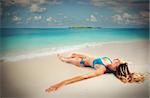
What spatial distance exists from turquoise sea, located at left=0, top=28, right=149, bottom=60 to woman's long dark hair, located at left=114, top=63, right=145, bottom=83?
280mm

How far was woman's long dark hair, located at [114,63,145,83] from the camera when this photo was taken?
220 centimetres

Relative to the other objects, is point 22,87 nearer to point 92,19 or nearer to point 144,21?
point 92,19

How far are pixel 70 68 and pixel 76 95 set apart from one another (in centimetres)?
28

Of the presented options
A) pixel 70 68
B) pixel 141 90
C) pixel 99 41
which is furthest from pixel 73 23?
pixel 141 90

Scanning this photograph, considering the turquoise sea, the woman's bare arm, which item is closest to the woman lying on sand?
the woman's bare arm

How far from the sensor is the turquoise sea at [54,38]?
7.09ft

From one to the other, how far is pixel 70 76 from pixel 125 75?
21.6 inches

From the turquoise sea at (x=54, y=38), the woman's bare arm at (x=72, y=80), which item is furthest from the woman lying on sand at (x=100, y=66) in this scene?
the turquoise sea at (x=54, y=38)

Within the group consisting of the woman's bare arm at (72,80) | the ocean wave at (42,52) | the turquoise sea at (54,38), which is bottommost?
the woman's bare arm at (72,80)

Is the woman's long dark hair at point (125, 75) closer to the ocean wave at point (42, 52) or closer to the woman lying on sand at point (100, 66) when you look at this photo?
the woman lying on sand at point (100, 66)

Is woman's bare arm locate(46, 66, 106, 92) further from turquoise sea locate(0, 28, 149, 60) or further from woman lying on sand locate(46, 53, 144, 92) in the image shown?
turquoise sea locate(0, 28, 149, 60)

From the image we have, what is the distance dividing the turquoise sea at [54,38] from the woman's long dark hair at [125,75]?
280mm

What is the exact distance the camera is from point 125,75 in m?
2.20

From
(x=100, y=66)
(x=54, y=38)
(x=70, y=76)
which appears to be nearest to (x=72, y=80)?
(x=70, y=76)
